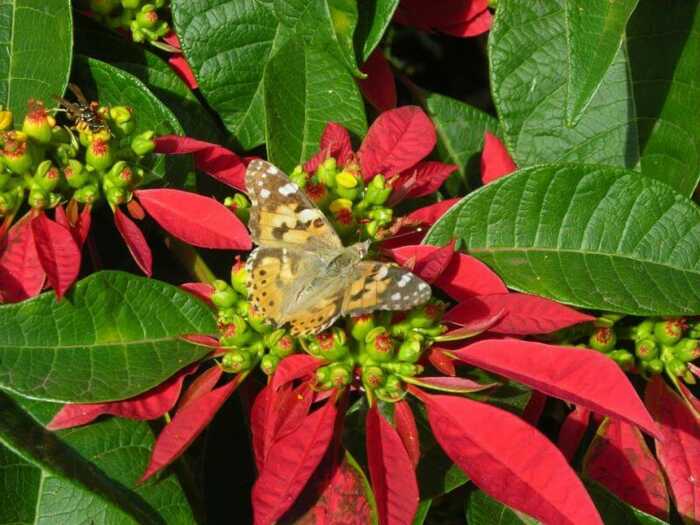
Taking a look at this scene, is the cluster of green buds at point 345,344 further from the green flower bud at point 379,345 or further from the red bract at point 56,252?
the red bract at point 56,252

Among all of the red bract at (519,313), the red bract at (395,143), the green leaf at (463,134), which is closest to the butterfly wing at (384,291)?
the red bract at (519,313)

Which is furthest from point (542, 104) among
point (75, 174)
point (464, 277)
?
point (75, 174)

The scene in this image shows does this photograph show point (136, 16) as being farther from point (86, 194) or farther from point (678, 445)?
point (678, 445)

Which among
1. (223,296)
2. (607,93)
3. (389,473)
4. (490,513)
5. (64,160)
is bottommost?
(490,513)

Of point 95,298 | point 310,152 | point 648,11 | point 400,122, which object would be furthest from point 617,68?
point 95,298

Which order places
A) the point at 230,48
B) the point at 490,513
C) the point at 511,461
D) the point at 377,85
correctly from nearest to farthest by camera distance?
1. the point at 511,461
2. the point at 490,513
3. the point at 230,48
4. the point at 377,85

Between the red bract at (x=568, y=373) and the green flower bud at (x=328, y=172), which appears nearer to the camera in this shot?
the red bract at (x=568, y=373)

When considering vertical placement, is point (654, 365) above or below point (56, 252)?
below
